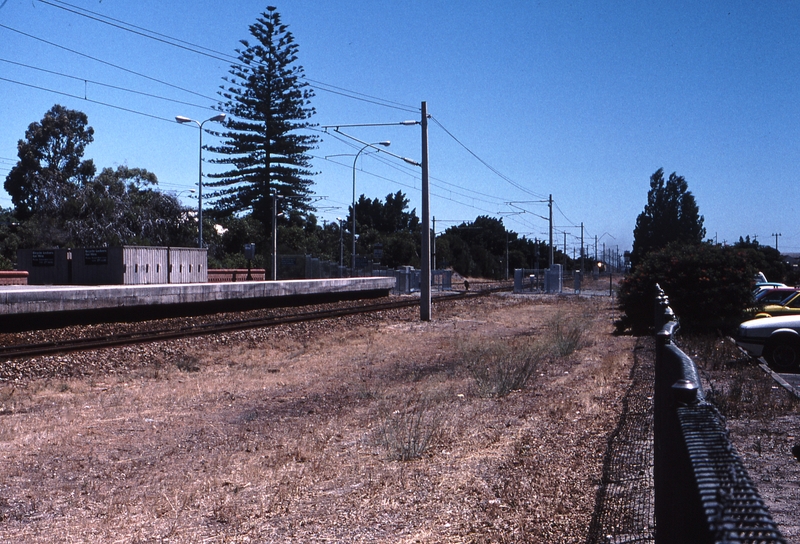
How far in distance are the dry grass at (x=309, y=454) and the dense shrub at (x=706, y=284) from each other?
13.5ft

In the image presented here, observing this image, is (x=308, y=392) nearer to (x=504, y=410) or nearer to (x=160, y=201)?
(x=504, y=410)

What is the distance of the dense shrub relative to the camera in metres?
18.8

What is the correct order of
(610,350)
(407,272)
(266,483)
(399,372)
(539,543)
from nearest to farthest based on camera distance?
(539,543)
(266,483)
(399,372)
(610,350)
(407,272)

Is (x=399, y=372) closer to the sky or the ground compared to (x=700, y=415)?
closer to the ground

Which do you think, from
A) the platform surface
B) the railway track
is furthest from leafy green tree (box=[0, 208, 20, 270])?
the railway track

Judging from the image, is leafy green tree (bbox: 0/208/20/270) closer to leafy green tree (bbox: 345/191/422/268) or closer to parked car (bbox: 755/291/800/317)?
leafy green tree (bbox: 345/191/422/268)

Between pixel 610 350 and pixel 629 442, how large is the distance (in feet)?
33.8

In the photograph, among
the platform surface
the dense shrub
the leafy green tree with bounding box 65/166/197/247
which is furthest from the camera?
the leafy green tree with bounding box 65/166/197/247

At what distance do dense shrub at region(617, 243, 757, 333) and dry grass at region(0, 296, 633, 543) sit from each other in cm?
412

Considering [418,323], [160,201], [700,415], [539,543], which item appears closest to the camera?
[700,415]

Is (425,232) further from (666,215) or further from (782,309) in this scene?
(666,215)

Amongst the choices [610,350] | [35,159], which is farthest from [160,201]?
[610,350]

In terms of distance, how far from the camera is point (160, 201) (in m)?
68.6

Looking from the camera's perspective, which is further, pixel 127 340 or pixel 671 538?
pixel 127 340
